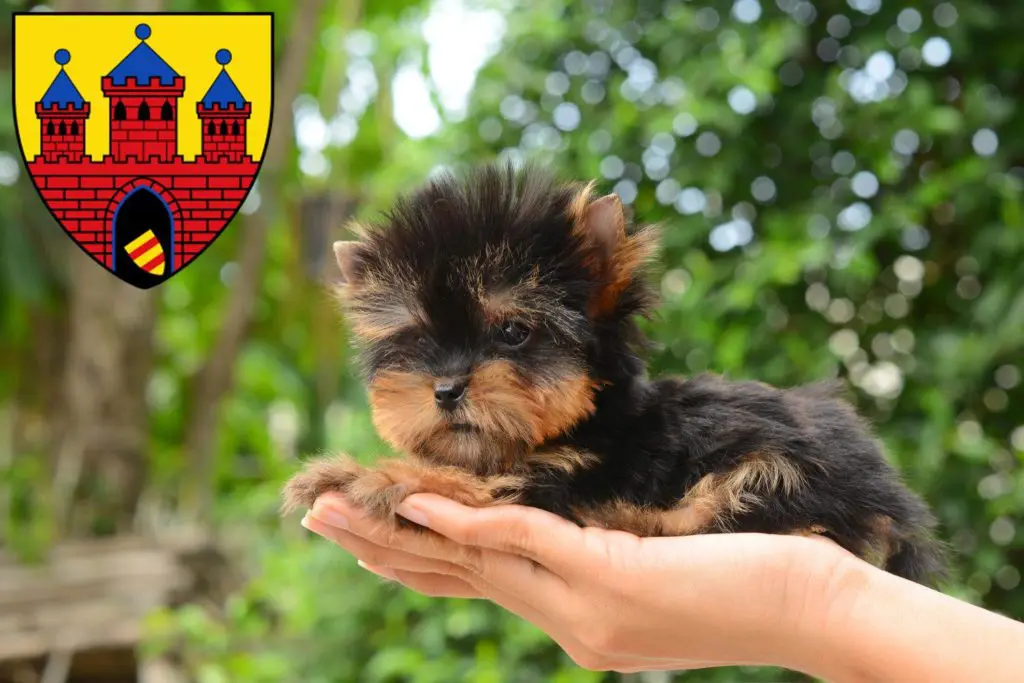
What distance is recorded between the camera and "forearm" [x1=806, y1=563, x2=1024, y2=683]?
4.96ft

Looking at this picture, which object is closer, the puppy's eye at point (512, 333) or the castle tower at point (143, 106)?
the puppy's eye at point (512, 333)

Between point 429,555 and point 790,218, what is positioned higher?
point 790,218

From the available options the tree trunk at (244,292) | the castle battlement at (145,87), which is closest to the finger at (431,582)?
the castle battlement at (145,87)

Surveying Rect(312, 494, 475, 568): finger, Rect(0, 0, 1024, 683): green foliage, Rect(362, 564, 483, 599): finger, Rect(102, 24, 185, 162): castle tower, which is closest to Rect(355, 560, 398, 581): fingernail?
Rect(362, 564, 483, 599): finger

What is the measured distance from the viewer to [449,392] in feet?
5.10

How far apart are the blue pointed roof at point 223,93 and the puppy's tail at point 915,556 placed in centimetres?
171

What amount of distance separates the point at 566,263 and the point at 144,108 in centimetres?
118

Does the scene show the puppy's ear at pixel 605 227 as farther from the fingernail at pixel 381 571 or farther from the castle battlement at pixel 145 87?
the castle battlement at pixel 145 87

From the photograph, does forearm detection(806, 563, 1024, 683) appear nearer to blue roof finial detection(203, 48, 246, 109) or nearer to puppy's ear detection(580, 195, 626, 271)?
puppy's ear detection(580, 195, 626, 271)

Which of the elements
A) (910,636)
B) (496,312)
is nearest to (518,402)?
(496,312)

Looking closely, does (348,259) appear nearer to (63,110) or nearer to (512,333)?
(512,333)

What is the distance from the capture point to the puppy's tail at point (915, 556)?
68.7 inches

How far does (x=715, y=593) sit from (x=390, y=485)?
580mm

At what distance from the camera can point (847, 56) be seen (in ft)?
10.1
